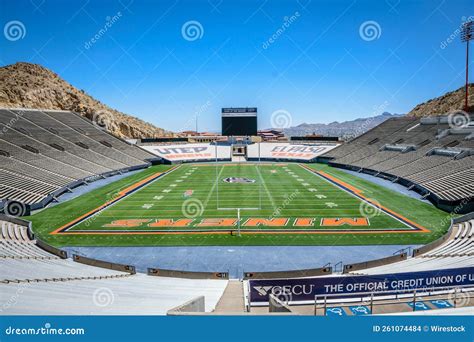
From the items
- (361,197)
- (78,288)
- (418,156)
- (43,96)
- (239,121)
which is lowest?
(78,288)

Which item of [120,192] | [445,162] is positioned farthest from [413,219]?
[120,192]

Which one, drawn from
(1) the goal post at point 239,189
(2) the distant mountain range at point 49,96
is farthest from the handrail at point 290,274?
(2) the distant mountain range at point 49,96

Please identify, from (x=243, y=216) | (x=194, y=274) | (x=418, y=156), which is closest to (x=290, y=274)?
(x=194, y=274)

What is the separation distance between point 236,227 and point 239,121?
30.0 m

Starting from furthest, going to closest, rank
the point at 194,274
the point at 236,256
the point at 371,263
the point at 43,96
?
the point at 43,96
the point at 236,256
the point at 371,263
the point at 194,274

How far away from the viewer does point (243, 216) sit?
22.9 meters

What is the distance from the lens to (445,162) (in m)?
32.3

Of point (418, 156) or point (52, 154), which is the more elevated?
point (52, 154)

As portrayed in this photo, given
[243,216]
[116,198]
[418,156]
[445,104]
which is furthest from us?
[445,104]

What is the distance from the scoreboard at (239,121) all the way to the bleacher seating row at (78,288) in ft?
114

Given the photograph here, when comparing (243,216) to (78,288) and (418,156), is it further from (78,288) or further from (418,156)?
(418,156)

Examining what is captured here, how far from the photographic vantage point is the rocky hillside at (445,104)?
335ft

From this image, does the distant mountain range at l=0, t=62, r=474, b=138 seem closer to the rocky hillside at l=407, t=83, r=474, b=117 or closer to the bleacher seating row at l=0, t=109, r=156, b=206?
the rocky hillside at l=407, t=83, r=474, b=117

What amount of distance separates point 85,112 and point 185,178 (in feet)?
206
